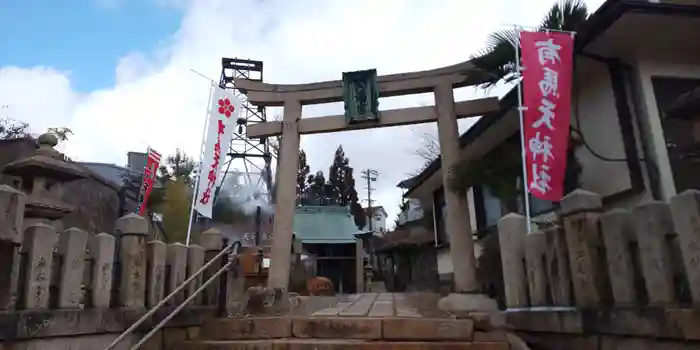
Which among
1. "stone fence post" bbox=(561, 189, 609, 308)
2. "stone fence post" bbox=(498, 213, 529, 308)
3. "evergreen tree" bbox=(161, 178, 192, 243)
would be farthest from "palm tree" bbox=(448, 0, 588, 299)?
"evergreen tree" bbox=(161, 178, 192, 243)

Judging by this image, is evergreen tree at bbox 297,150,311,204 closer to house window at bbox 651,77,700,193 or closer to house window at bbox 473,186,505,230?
house window at bbox 473,186,505,230

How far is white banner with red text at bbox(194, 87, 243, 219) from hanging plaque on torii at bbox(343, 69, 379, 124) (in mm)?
2992

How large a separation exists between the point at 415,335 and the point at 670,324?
2.35 m

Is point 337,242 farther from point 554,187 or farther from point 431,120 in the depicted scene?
point 554,187

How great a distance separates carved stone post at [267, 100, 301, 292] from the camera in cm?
889

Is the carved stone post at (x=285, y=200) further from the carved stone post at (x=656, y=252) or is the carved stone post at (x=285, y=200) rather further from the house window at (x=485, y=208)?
the carved stone post at (x=656, y=252)

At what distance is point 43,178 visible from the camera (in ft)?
19.9

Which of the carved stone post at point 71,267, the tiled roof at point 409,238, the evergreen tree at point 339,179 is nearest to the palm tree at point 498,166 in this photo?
the carved stone post at point 71,267

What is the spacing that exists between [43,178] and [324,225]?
19.7 metres

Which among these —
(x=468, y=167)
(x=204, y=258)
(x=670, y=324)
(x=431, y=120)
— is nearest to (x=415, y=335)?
(x=670, y=324)

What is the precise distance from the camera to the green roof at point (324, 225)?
23.9 metres

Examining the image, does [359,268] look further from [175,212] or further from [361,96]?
[361,96]

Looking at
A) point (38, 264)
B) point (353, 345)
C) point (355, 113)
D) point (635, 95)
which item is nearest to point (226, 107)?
point (355, 113)

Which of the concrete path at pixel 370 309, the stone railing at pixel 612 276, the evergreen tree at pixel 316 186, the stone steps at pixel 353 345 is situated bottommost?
the stone steps at pixel 353 345
